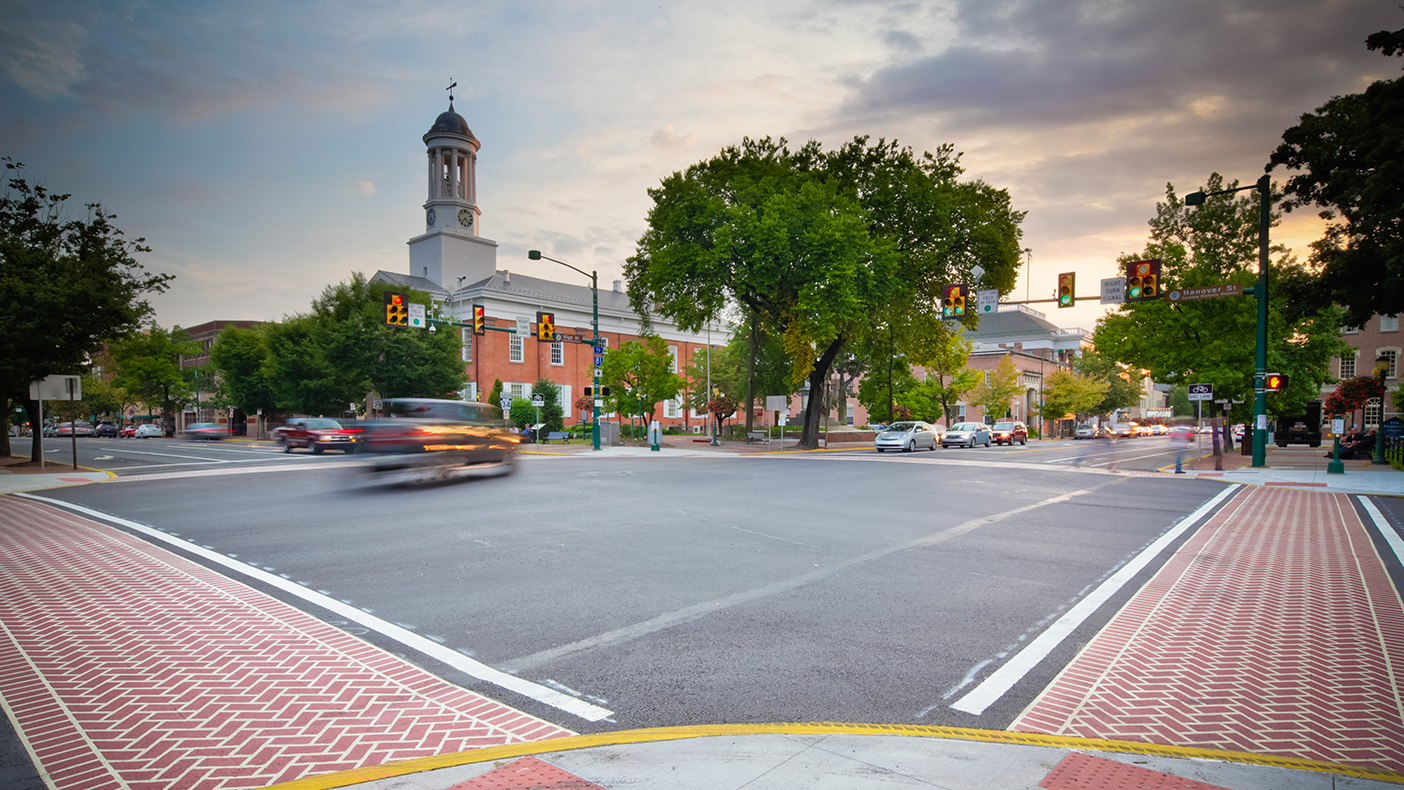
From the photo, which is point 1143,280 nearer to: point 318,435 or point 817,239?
point 817,239

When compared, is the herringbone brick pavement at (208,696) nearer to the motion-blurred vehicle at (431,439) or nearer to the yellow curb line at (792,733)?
the yellow curb line at (792,733)

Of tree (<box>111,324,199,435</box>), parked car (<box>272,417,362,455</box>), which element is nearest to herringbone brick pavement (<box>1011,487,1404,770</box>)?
parked car (<box>272,417,362,455</box>)

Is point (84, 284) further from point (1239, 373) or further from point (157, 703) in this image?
point (1239, 373)

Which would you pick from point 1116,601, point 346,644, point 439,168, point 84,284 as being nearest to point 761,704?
point 346,644

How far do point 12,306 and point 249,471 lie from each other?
9.67 metres

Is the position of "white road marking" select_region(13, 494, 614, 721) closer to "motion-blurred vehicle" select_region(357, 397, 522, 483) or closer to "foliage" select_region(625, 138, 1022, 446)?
"motion-blurred vehicle" select_region(357, 397, 522, 483)

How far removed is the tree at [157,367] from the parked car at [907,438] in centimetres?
6001

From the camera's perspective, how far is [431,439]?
15.4m

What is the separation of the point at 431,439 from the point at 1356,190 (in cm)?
2384

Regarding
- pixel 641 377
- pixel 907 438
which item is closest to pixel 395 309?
pixel 641 377

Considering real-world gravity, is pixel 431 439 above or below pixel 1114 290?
below

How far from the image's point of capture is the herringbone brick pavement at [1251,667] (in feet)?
12.1

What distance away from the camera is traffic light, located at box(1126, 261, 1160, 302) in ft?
67.4

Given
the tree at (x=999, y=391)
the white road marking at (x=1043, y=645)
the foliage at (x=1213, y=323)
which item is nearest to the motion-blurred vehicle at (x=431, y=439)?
the white road marking at (x=1043, y=645)
